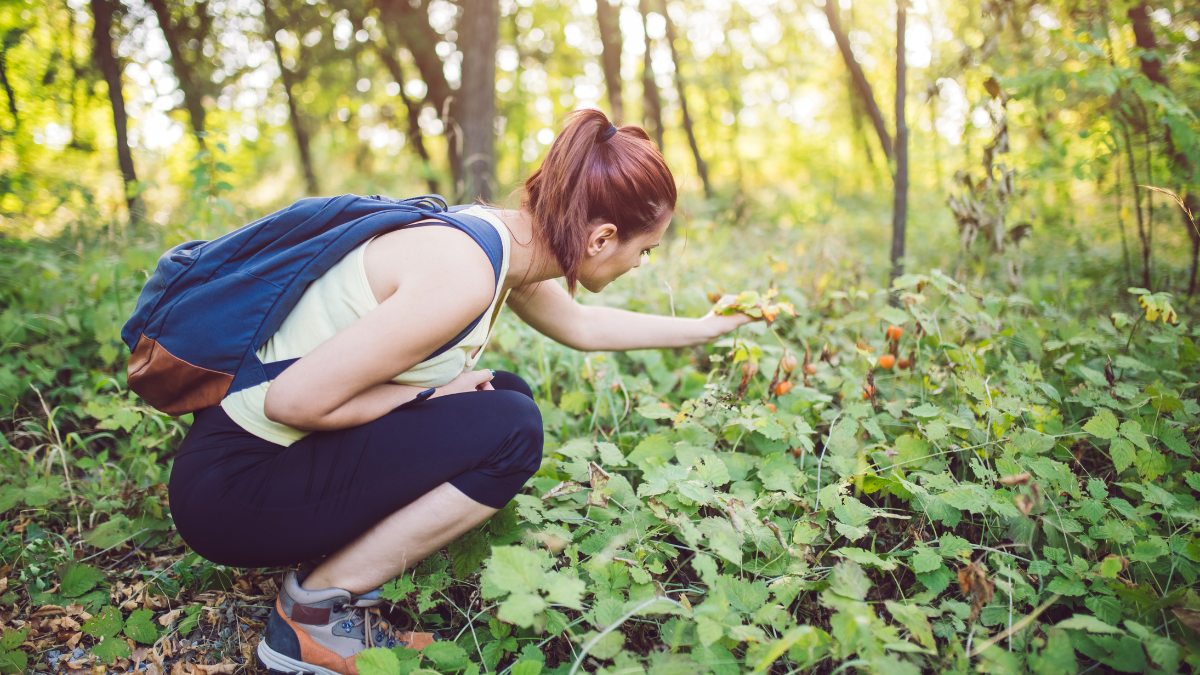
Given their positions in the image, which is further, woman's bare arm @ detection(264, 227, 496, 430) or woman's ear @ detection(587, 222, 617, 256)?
woman's ear @ detection(587, 222, 617, 256)

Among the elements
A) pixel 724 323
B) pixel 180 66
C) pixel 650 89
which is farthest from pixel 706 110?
pixel 724 323

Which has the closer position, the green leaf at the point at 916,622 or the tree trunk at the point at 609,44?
the green leaf at the point at 916,622

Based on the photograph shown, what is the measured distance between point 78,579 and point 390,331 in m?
1.39

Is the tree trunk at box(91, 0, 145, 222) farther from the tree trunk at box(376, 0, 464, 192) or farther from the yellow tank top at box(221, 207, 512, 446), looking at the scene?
the yellow tank top at box(221, 207, 512, 446)

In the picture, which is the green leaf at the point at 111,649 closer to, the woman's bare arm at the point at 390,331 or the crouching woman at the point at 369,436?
the crouching woman at the point at 369,436

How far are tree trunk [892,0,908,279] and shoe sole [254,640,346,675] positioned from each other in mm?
3411

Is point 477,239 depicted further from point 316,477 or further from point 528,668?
point 528,668

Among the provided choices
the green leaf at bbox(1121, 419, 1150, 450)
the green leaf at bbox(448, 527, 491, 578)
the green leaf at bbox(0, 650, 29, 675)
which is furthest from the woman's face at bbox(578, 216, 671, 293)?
the green leaf at bbox(0, 650, 29, 675)

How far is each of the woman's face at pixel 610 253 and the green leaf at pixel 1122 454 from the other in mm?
1424

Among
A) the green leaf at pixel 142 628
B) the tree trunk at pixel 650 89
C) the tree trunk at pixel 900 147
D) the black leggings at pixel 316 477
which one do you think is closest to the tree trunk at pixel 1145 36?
the tree trunk at pixel 900 147

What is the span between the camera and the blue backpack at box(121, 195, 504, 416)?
→ 55.1 inches

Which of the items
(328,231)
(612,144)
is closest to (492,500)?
(328,231)

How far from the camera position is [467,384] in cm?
163

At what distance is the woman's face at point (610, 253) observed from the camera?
1662mm
